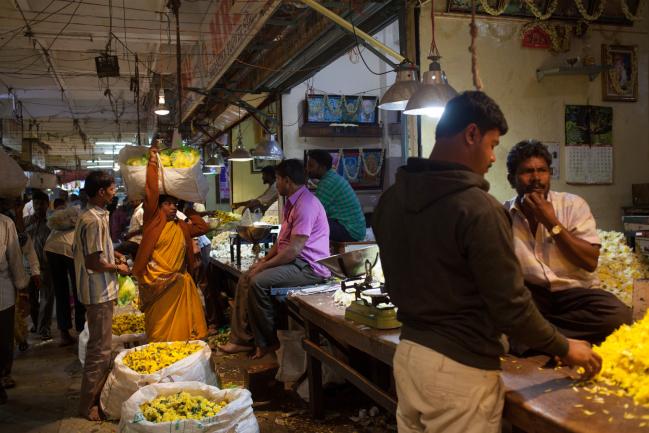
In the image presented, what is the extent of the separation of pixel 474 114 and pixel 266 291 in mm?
3894

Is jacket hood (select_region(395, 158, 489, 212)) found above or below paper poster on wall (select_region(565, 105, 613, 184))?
below

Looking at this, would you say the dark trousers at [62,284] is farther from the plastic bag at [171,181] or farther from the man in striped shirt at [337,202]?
the man in striped shirt at [337,202]

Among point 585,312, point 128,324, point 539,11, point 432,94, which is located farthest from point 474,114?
point 128,324

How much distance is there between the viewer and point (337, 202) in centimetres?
688

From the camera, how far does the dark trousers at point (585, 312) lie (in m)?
2.88

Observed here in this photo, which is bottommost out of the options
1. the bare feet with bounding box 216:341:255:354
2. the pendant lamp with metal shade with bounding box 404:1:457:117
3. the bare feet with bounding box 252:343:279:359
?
the bare feet with bounding box 216:341:255:354

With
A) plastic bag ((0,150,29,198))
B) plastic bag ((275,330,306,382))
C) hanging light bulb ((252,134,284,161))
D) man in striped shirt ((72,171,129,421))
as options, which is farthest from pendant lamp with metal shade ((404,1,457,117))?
hanging light bulb ((252,134,284,161))

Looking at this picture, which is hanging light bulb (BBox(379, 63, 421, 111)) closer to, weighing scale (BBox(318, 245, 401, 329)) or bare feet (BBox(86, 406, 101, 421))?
weighing scale (BBox(318, 245, 401, 329))

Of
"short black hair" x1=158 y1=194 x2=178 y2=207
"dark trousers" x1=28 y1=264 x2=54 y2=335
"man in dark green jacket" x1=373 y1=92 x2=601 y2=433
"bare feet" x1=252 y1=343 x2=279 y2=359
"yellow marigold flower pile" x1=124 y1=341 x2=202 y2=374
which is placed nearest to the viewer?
"man in dark green jacket" x1=373 y1=92 x2=601 y2=433

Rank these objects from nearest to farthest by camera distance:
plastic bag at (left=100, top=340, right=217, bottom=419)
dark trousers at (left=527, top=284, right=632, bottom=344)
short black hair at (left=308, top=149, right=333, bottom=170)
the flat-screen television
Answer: dark trousers at (left=527, top=284, right=632, bottom=344) → plastic bag at (left=100, top=340, right=217, bottom=419) → short black hair at (left=308, top=149, right=333, bottom=170) → the flat-screen television

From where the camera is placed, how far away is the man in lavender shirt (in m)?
5.66

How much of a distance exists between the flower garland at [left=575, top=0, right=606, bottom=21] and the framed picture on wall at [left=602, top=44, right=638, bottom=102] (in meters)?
0.49

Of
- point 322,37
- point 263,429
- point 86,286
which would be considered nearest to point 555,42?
point 322,37

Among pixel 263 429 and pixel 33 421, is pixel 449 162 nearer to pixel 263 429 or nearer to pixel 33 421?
pixel 263 429
